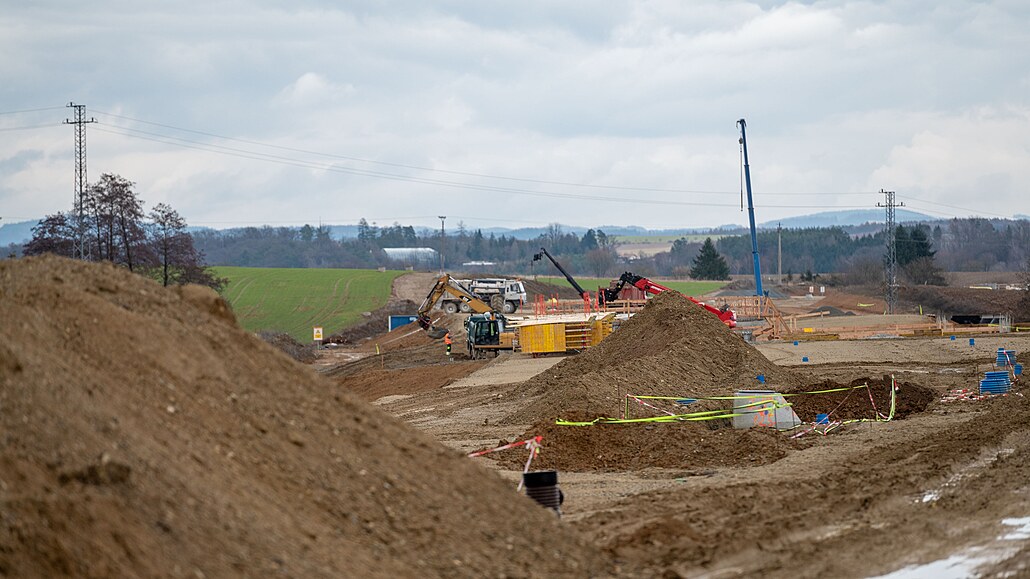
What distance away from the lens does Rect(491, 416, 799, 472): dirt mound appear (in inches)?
679

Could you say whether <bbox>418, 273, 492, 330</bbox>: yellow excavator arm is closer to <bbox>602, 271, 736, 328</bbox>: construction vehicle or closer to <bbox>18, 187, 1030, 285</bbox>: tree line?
<bbox>602, 271, 736, 328</bbox>: construction vehicle

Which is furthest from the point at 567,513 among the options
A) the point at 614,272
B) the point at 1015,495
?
the point at 614,272

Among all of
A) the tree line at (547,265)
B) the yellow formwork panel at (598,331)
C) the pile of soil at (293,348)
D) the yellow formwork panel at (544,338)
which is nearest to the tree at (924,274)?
the tree line at (547,265)

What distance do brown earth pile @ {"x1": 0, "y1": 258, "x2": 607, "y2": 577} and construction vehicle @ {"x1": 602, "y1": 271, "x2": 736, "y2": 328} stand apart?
82.7 ft

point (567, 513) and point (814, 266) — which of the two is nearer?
point (567, 513)

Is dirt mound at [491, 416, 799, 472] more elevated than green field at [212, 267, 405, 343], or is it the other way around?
green field at [212, 267, 405, 343]

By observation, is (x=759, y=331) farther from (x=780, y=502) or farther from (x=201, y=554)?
(x=201, y=554)

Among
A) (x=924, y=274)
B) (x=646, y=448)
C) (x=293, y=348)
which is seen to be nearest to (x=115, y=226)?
(x=293, y=348)

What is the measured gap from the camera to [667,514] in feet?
39.7

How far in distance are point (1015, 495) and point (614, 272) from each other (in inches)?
6306

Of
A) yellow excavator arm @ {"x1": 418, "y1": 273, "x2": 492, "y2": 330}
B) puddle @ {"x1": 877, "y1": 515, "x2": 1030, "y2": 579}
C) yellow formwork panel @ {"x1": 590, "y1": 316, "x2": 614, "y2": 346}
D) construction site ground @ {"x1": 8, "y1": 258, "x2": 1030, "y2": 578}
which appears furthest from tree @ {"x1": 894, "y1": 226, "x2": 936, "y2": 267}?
puddle @ {"x1": 877, "y1": 515, "x2": 1030, "y2": 579}

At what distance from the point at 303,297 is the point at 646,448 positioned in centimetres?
7995

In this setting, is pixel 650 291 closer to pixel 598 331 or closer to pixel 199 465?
pixel 598 331

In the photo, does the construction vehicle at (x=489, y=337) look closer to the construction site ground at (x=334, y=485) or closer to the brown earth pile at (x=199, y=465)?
the construction site ground at (x=334, y=485)
